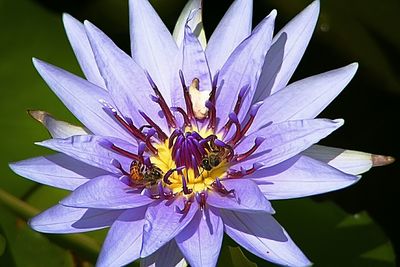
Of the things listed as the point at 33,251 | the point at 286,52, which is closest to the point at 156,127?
the point at 286,52

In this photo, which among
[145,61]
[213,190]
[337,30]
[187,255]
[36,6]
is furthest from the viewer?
[337,30]

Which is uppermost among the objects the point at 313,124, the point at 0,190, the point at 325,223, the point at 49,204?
the point at 313,124

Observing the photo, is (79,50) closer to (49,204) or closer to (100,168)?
(100,168)

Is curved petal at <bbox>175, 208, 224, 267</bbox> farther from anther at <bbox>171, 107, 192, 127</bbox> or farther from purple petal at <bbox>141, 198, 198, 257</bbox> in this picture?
anther at <bbox>171, 107, 192, 127</bbox>

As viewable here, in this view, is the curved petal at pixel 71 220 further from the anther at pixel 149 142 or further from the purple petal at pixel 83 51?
the purple petal at pixel 83 51

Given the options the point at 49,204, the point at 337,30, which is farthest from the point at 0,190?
the point at 337,30

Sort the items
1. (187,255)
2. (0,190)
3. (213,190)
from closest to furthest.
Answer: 1. (187,255)
2. (213,190)
3. (0,190)
